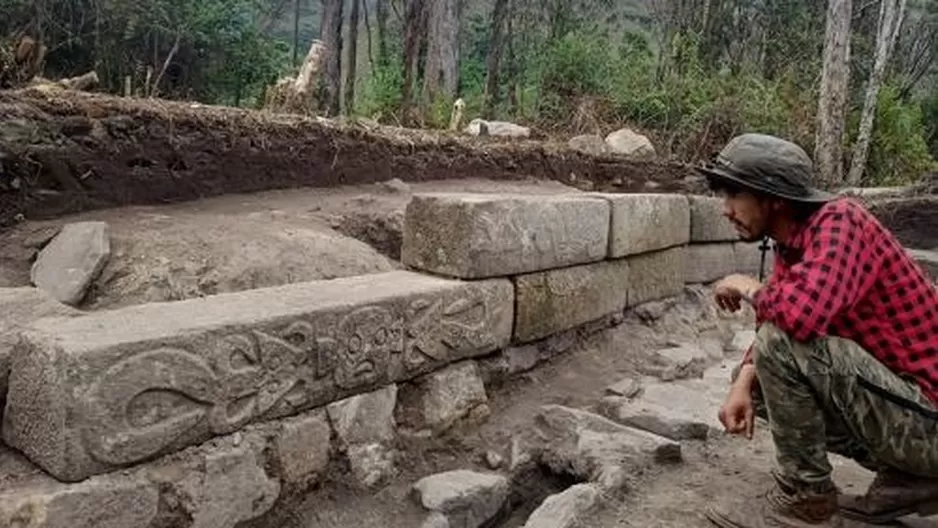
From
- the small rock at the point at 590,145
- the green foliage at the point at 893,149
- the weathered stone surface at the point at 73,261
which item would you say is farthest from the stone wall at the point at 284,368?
the green foliage at the point at 893,149

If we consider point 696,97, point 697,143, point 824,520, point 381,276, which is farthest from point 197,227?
point 696,97

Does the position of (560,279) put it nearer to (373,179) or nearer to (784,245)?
(784,245)

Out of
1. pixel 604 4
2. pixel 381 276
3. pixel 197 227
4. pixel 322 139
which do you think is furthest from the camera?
pixel 604 4

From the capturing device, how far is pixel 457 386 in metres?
3.06

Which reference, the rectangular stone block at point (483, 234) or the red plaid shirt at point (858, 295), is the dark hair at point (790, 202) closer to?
the red plaid shirt at point (858, 295)

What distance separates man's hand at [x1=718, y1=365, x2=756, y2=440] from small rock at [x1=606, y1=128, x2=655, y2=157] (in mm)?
6189

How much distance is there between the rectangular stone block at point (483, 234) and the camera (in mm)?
3127

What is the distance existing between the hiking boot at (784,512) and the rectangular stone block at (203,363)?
3.82 ft

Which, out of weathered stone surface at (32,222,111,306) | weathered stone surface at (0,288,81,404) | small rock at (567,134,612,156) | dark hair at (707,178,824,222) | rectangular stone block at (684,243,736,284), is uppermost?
dark hair at (707,178,824,222)

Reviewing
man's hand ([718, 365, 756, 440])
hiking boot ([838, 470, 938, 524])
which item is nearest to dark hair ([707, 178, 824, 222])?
man's hand ([718, 365, 756, 440])

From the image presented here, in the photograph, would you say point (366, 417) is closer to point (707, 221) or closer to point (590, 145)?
point (707, 221)

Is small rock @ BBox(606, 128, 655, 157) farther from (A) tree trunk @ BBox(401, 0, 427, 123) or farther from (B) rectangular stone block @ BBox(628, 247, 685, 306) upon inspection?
(B) rectangular stone block @ BBox(628, 247, 685, 306)

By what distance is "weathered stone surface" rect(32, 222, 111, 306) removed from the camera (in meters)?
3.44

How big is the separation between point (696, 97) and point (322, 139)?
6.30 meters
